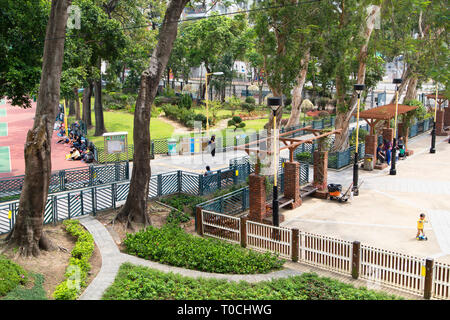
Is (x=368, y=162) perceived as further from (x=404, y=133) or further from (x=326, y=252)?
(x=326, y=252)

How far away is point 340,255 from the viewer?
45.8 feet

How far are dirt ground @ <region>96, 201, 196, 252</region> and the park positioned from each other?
0.07 m

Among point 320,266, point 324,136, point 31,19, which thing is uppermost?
point 31,19

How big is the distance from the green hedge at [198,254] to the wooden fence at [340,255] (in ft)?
2.11

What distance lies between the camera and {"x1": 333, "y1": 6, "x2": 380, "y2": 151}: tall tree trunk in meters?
28.8

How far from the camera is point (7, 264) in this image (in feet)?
40.2

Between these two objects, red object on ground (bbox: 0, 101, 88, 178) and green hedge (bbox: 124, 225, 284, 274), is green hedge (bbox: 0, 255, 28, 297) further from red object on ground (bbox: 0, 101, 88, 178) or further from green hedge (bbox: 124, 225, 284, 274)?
red object on ground (bbox: 0, 101, 88, 178)

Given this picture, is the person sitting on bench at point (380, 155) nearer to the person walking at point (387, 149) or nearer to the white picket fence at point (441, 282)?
the person walking at point (387, 149)

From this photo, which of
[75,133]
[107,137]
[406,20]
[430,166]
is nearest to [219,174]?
[107,137]

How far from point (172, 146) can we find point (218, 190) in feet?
37.8

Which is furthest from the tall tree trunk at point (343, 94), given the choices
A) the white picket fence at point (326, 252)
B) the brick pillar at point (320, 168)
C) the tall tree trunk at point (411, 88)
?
the white picket fence at point (326, 252)

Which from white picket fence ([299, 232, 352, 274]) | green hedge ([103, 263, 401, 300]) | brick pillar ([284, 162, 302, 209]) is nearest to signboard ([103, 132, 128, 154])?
brick pillar ([284, 162, 302, 209])
